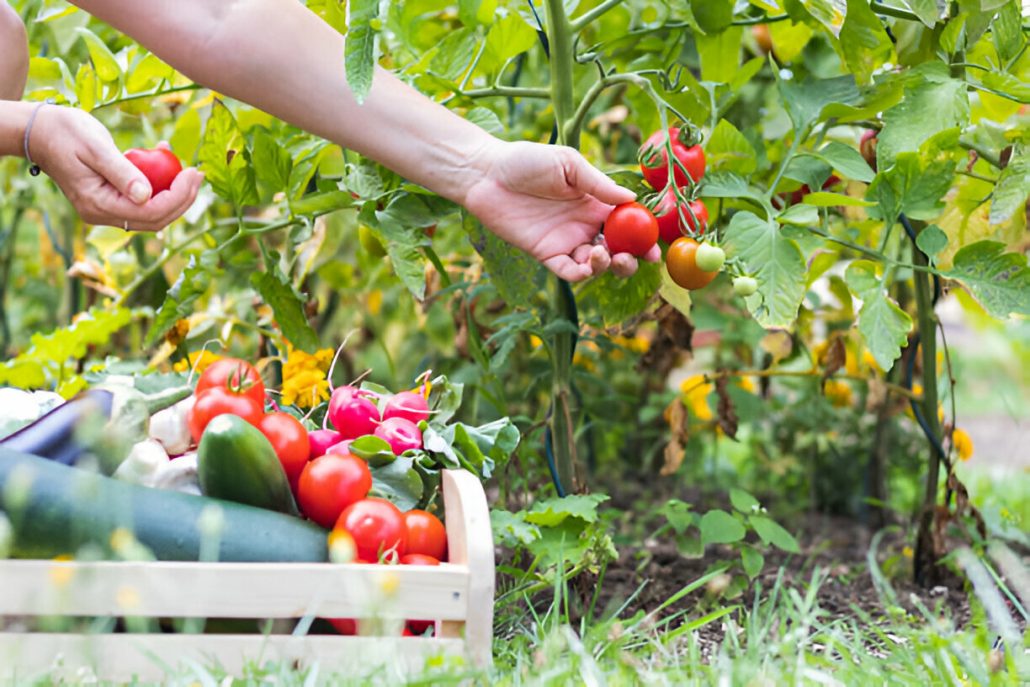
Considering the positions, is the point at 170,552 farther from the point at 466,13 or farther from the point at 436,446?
the point at 466,13

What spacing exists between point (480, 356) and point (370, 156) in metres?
0.45

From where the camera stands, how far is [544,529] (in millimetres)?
1499

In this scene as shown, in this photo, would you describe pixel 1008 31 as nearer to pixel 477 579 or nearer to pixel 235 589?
pixel 477 579

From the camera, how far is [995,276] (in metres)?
1.44

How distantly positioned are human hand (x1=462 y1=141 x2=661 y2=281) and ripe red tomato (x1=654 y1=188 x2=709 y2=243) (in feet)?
0.12

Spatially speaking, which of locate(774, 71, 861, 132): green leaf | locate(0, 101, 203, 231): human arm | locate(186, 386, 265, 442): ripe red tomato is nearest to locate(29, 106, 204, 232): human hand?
locate(0, 101, 203, 231): human arm

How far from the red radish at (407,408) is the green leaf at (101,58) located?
0.85m

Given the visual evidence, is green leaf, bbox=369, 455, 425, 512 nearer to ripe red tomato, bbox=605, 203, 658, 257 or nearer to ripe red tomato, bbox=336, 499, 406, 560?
ripe red tomato, bbox=336, 499, 406, 560

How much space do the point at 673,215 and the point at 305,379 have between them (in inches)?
27.9

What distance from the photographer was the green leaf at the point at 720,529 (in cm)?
161

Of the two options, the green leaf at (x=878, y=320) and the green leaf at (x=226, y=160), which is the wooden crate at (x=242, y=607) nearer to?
the green leaf at (x=878, y=320)

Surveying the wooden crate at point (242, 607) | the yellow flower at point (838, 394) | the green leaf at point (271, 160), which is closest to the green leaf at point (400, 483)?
the wooden crate at point (242, 607)

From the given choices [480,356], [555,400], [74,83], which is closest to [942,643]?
[555,400]

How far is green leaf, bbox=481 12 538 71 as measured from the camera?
159 cm
